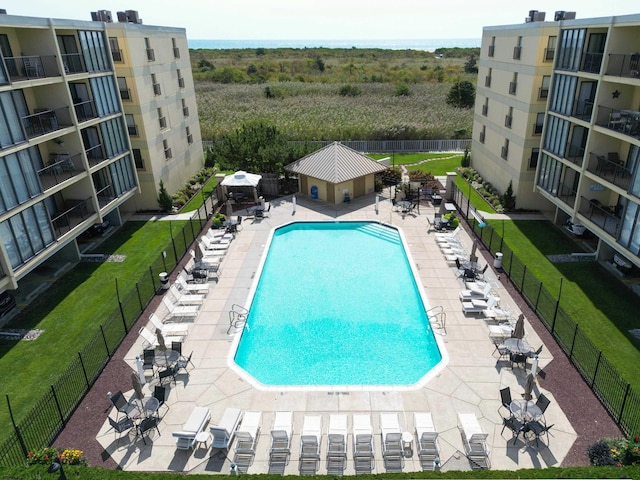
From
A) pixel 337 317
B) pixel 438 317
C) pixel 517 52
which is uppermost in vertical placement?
pixel 517 52

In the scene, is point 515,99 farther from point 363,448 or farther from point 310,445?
point 310,445

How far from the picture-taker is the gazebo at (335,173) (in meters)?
32.8

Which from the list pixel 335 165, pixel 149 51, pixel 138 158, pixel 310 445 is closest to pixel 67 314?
pixel 310 445

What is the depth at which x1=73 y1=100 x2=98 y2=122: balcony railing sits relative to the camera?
25250mm

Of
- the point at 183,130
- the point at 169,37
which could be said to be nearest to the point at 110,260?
the point at 183,130

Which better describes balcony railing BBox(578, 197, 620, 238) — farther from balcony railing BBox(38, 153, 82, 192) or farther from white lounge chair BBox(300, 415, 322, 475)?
balcony railing BBox(38, 153, 82, 192)

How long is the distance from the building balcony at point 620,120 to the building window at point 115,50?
29.0m

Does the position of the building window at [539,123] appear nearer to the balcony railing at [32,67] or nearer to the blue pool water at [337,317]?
the blue pool water at [337,317]

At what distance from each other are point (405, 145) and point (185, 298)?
34109 mm

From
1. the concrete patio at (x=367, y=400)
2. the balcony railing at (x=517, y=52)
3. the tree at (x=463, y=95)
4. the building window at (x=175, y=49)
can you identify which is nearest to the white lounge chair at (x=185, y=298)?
the concrete patio at (x=367, y=400)

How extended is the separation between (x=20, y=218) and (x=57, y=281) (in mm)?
4959

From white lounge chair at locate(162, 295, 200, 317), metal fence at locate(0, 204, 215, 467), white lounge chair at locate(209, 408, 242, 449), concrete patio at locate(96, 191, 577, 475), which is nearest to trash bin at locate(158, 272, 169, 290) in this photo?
metal fence at locate(0, 204, 215, 467)

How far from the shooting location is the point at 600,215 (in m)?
23.9

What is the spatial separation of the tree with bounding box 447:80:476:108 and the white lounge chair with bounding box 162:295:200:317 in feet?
173
